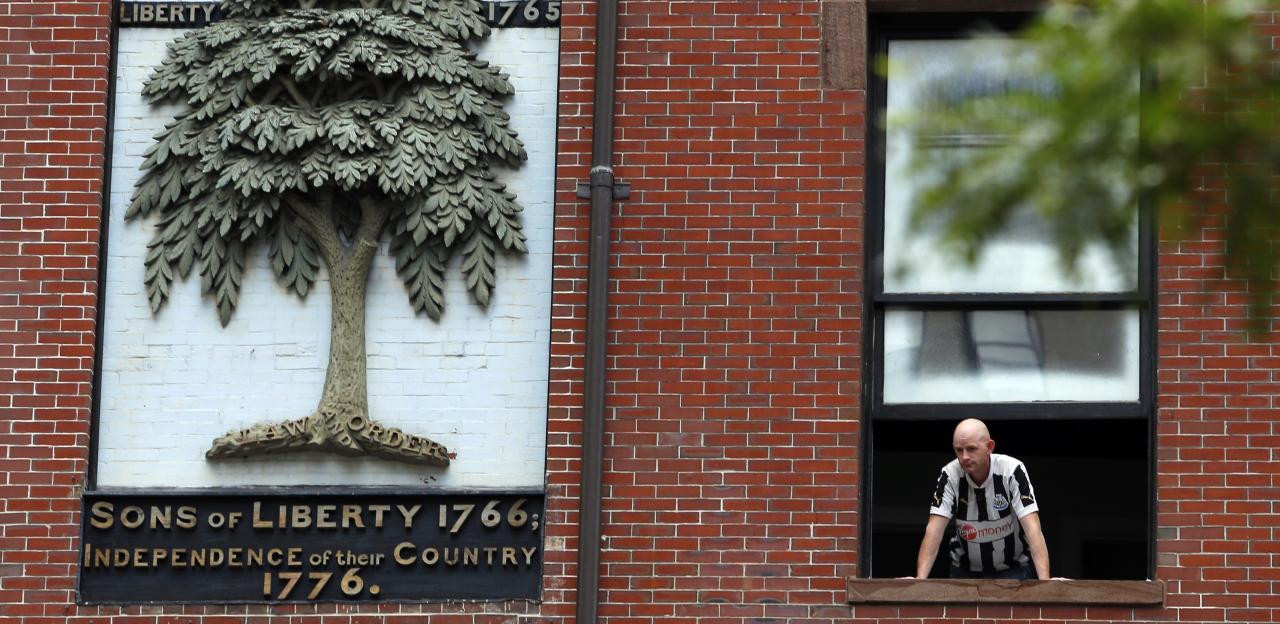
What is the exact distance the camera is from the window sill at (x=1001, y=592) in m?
11.3

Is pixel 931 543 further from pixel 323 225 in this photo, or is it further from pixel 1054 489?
pixel 1054 489

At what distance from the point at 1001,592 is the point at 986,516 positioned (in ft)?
1.47

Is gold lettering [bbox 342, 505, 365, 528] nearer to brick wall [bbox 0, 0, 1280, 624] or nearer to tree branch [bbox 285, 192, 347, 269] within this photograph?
brick wall [bbox 0, 0, 1280, 624]

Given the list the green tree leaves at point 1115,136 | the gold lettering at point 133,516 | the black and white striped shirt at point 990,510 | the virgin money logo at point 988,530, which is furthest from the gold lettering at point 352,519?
the green tree leaves at point 1115,136

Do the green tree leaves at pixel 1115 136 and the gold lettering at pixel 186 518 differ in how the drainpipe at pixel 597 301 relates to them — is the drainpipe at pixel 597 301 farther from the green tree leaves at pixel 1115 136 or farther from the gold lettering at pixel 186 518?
the green tree leaves at pixel 1115 136

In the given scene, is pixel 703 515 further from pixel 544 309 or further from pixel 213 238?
pixel 213 238

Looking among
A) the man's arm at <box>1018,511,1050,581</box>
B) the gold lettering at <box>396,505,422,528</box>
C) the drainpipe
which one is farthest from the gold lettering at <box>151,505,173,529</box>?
the man's arm at <box>1018,511,1050,581</box>

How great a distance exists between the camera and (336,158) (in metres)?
12.2

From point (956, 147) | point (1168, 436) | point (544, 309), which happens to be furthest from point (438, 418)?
point (956, 147)

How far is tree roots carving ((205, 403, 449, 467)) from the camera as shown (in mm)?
11906

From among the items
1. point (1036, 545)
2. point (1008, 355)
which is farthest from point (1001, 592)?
point (1008, 355)

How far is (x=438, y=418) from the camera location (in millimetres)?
12078

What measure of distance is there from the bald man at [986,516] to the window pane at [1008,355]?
49cm

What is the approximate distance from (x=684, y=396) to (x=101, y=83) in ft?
12.0
